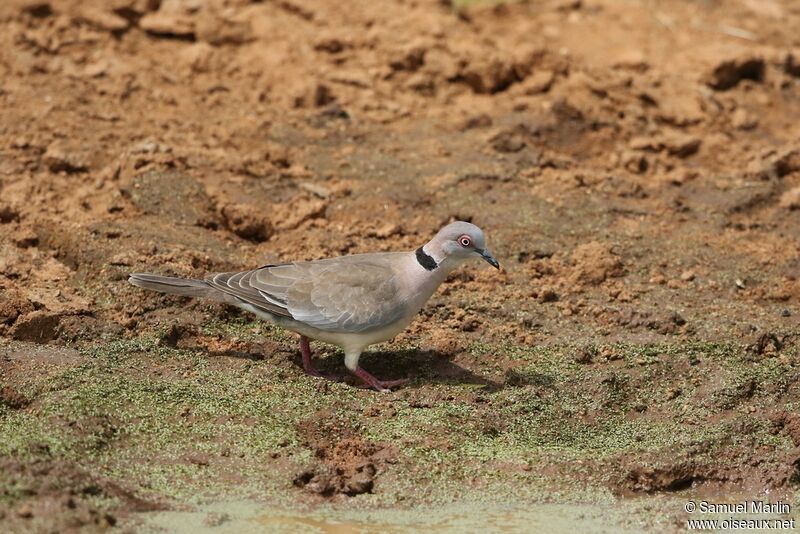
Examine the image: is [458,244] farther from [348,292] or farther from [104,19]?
[104,19]

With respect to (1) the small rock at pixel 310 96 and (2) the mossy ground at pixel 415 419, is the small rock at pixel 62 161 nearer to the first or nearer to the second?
(1) the small rock at pixel 310 96

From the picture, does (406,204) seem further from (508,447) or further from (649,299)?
Answer: (508,447)

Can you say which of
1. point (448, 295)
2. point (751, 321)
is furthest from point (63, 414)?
point (751, 321)

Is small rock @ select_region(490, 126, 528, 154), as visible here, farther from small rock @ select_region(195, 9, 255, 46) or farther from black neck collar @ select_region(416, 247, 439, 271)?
black neck collar @ select_region(416, 247, 439, 271)

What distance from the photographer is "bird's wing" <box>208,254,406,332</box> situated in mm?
6688

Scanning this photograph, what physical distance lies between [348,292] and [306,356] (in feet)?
1.45

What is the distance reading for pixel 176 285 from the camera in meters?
6.82

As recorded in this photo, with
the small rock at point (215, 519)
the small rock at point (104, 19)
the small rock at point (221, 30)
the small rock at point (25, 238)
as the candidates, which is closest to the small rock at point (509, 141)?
the small rock at point (221, 30)

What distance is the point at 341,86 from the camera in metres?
9.96

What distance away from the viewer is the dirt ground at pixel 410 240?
5898mm

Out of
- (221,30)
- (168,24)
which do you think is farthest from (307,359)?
(168,24)

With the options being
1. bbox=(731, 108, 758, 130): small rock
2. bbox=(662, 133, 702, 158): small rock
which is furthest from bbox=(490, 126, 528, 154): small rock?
bbox=(731, 108, 758, 130): small rock

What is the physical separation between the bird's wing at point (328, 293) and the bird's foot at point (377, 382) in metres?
0.28

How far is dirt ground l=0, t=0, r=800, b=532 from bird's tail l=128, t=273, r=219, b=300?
9.7 inches
